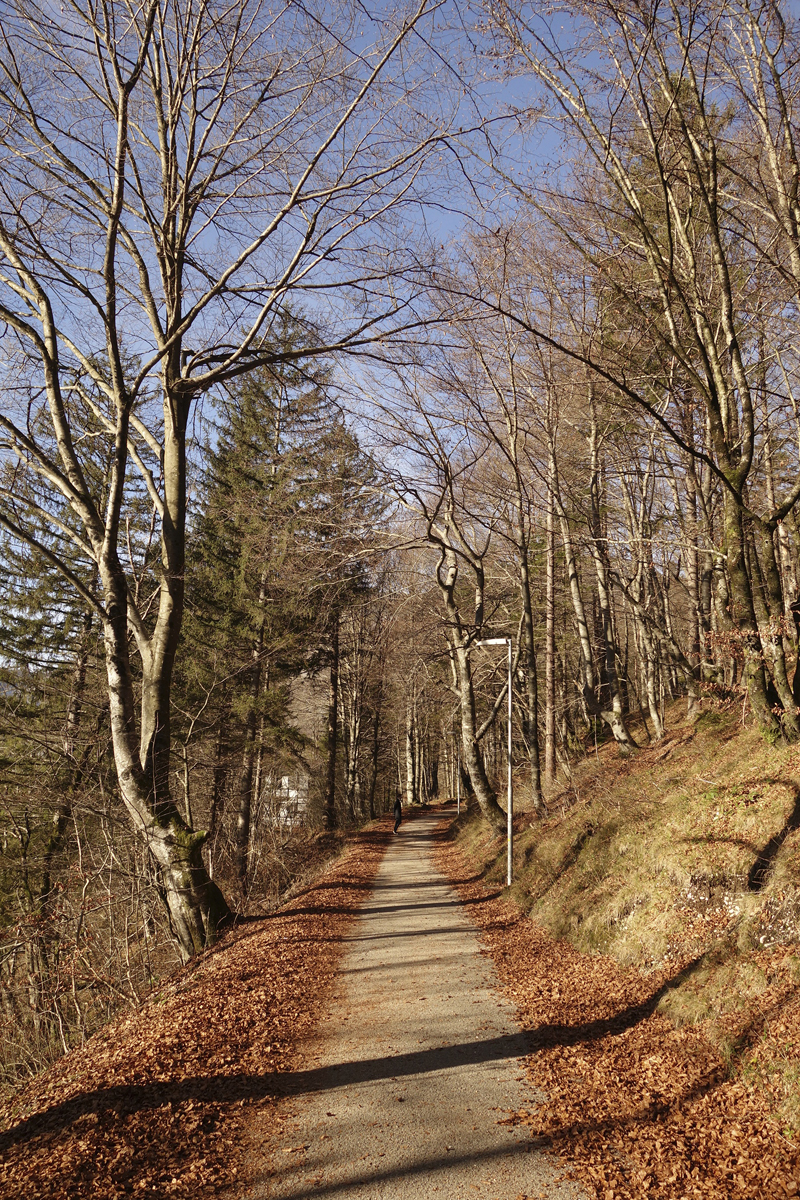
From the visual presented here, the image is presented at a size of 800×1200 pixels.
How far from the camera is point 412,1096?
15.6ft

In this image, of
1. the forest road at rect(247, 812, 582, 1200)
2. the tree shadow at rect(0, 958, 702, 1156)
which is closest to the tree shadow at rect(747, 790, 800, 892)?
the tree shadow at rect(0, 958, 702, 1156)

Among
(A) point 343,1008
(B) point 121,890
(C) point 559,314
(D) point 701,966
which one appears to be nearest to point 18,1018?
(B) point 121,890

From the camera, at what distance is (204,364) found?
8805mm

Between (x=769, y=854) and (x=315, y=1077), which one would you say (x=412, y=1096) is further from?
(x=769, y=854)

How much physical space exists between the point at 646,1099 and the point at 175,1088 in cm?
320

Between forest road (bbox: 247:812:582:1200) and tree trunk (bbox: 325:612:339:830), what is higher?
tree trunk (bbox: 325:612:339:830)

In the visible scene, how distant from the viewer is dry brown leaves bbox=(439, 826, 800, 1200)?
368cm

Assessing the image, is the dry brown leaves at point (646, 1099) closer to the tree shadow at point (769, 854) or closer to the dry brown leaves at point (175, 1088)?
the tree shadow at point (769, 854)

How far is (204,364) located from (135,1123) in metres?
7.79

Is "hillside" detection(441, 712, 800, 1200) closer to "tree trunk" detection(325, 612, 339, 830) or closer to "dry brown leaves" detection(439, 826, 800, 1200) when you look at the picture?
"dry brown leaves" detection(439, 826, 800, 1200)

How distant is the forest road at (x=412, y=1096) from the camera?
12.4ft

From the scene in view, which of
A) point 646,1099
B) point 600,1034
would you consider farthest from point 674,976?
point 646,1099

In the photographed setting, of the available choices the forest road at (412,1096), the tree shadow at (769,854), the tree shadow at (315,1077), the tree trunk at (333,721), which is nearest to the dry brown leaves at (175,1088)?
the tree shadow at (315,1077)

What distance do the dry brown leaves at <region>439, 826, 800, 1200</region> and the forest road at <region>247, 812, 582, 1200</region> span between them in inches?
10.0
